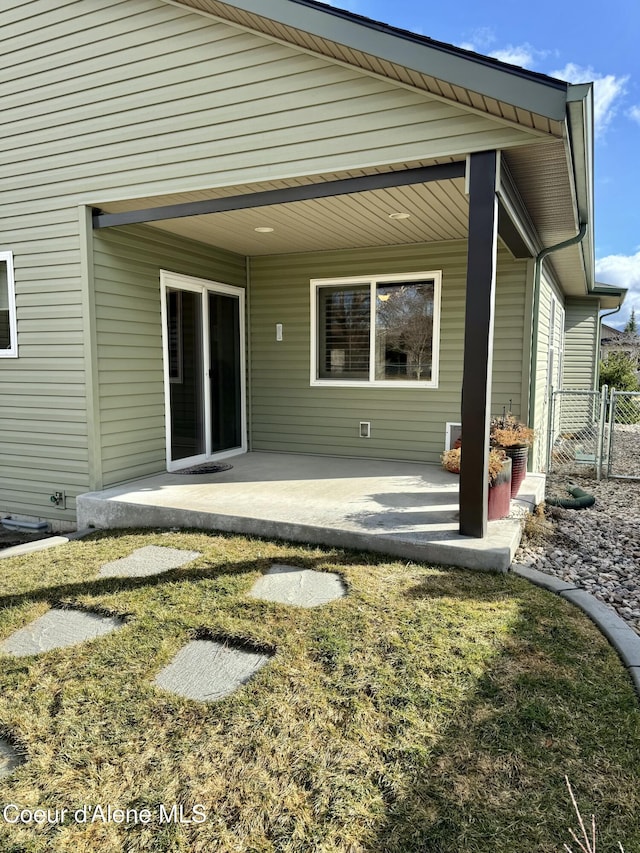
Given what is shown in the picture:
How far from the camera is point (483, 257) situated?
3695 mm

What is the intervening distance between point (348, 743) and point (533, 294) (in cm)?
517

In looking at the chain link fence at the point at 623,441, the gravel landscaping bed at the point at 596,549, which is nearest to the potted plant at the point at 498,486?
the gravel landscaping bed at the point at 596,549

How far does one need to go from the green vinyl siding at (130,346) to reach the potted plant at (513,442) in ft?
11.0

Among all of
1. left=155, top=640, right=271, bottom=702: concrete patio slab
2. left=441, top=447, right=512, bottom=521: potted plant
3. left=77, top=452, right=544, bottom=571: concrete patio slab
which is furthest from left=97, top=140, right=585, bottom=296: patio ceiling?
left=155, top=640, right=271, bottom=702: concrete patio slab

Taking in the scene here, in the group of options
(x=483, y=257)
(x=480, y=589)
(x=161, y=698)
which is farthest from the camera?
(x=483, y=257)

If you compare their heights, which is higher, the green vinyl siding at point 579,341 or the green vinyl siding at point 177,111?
the green vinyl siding at point 177,111

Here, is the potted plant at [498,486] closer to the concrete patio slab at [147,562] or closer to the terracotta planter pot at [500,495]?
the terracotta planter pot at [500,495]

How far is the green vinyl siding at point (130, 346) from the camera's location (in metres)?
5.15

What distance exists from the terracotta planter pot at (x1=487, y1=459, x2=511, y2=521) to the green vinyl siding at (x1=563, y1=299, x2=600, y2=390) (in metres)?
8.20

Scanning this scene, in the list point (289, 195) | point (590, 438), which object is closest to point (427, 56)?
point (289, 195)

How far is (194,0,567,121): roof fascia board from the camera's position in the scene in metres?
3.17

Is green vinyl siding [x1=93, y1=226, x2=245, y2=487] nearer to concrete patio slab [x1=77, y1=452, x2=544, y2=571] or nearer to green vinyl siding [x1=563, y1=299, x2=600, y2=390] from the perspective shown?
concrete patio slab [x1=77, y1=452, x2=544, y2=571]

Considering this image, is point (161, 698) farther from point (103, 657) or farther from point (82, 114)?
point (82, 114)

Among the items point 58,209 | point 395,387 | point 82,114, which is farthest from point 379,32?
point 395,387
